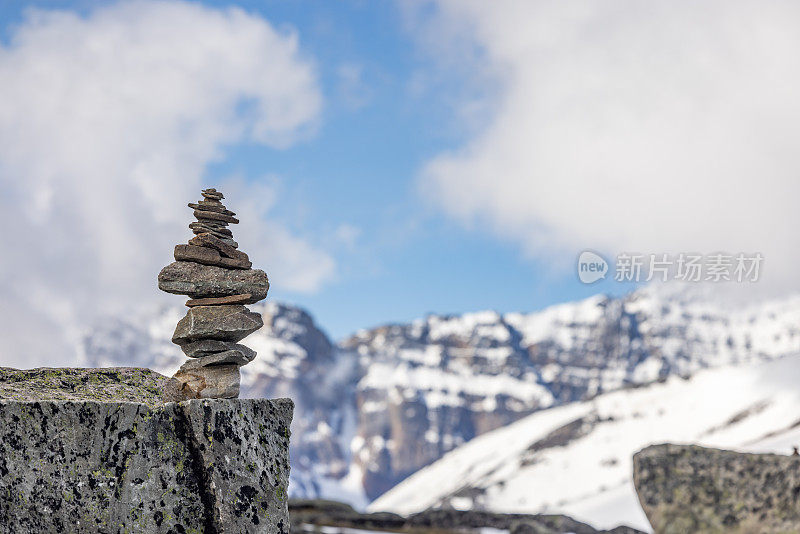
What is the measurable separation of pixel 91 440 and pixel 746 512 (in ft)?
71.1

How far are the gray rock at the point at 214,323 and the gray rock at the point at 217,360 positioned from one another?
11.8 inches

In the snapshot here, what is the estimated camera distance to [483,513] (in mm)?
36156

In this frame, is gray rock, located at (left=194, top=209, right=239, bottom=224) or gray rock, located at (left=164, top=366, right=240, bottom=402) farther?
gray rock, located at (left=194, top=209, right=239, bottom=224)

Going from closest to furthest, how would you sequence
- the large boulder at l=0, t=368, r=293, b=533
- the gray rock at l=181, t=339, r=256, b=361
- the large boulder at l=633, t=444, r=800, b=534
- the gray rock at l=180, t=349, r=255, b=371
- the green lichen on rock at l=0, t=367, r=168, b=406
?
the large boulder at l=0, t=368, r=293, b=533, the green lichen on rock at l=0, t=367, r=168, b=406, the gray rock at l=180, t=349, r=255, b=371, the gray rock at l=181, t=339, r=256, b=361, the large boulder at l=633, t=444, r=800, b=534

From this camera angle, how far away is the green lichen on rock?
11.5 m

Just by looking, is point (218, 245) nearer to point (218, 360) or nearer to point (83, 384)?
point (218, 360)

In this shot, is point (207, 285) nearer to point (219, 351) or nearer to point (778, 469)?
point (219, 351)

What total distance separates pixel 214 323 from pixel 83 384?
220 cm

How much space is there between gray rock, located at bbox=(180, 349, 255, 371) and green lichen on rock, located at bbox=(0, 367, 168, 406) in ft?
2.41

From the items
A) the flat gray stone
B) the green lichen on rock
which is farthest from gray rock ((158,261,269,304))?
the green lichen on rock

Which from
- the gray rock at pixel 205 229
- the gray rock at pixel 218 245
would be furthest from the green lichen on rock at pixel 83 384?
the gray rock at pixel 205 229

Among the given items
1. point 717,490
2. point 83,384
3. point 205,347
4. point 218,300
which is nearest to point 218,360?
point 205,347

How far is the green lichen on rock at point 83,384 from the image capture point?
11539 millimetres

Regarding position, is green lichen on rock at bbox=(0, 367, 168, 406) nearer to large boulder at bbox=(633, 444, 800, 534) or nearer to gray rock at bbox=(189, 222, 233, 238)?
gray rock at bbox=(189, 222, 233, 238)
